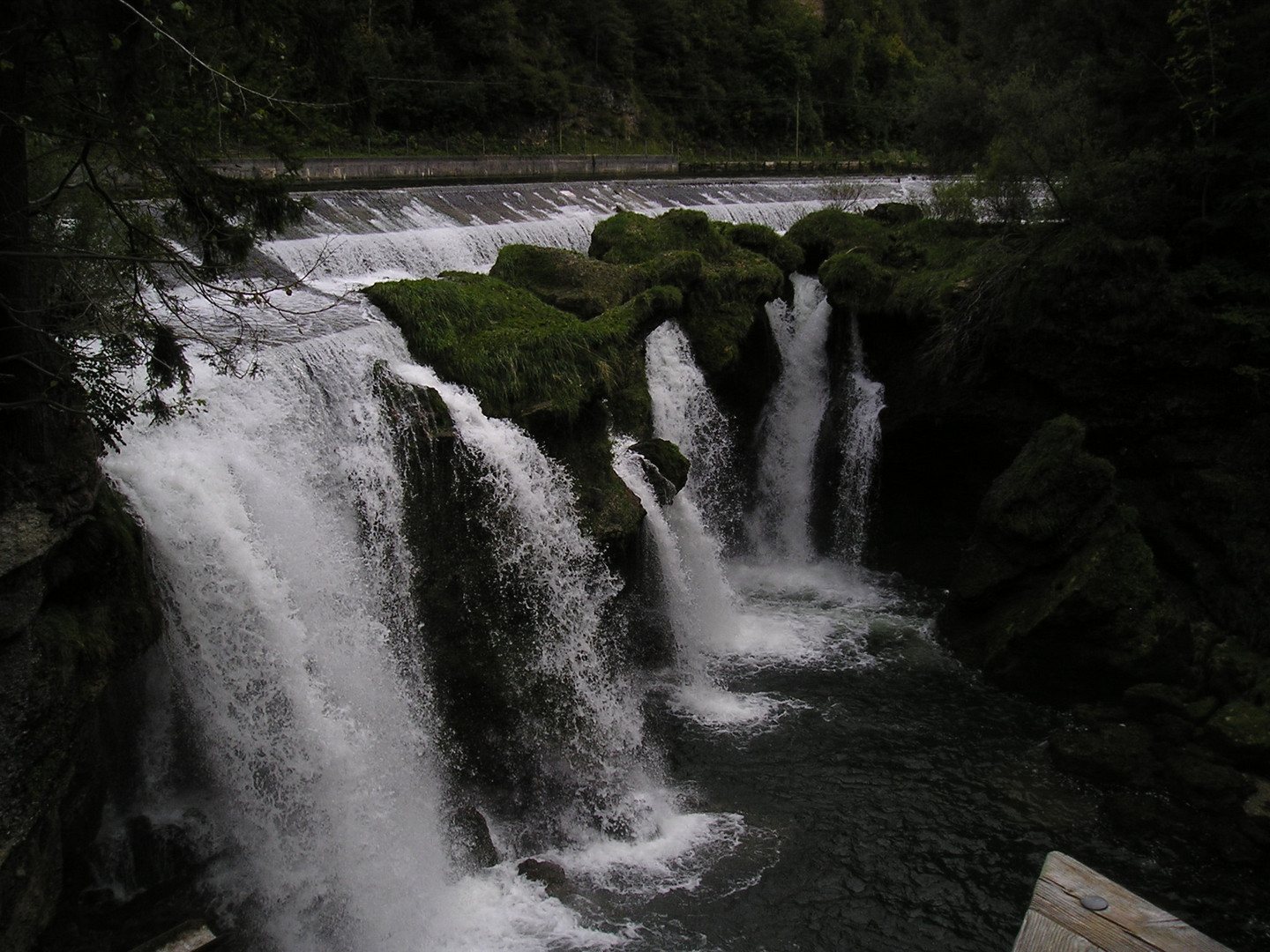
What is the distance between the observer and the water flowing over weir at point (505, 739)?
24.1 ft

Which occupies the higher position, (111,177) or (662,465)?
(111,177)

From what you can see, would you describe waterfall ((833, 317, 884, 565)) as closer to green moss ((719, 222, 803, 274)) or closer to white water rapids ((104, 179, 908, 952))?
green moss ((719, 222, 803, 274))

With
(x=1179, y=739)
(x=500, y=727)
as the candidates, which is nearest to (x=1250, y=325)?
(x=1179, y=739)

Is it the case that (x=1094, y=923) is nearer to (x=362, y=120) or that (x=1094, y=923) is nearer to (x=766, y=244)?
(x=362, y=120)

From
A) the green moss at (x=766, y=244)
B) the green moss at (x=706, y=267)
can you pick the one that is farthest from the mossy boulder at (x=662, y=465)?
the green moss at (x=766, y=244)

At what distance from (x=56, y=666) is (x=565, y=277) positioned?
27.4ft

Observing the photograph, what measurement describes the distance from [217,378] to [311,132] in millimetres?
3034

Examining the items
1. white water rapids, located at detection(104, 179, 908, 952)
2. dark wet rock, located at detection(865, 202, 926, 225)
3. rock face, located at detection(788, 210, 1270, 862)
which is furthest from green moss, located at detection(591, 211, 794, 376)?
white water rapids, located at detection(104, 179, 908, 952)

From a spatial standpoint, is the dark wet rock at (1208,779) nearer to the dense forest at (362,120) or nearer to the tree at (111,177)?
the dense forest at (362,120)

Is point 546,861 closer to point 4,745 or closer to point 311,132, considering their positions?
point 4,745

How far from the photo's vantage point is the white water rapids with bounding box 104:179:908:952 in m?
7.30

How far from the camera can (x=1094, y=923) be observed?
→ 2.79 meters

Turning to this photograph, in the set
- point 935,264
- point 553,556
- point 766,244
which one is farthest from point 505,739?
point 935,264

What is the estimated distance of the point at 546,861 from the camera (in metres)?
8.29
